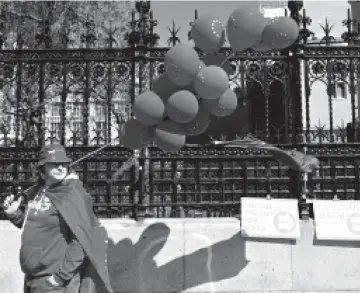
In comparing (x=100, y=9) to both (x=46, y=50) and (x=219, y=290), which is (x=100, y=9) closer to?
(x=46, y=50)

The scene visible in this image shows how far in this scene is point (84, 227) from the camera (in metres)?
4.00

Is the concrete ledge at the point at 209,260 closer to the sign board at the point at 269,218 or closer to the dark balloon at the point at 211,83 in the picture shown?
the sign board at the point at 269,218

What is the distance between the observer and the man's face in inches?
162

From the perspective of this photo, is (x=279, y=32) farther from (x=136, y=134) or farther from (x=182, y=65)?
(x=136, y=134)

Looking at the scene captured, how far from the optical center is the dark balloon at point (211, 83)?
14.9 feet

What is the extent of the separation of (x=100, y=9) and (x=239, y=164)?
13209 millimetres

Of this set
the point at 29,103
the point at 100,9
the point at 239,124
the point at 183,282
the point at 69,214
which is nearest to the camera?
the point at 69,214

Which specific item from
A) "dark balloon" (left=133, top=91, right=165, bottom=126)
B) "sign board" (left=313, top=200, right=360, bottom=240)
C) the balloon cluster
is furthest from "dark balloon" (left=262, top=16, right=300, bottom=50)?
"sign board" (left=313, top=200, right=360, bottom=240)

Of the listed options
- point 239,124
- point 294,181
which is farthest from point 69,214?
point 294,181

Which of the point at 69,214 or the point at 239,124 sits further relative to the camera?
the point at 239,124

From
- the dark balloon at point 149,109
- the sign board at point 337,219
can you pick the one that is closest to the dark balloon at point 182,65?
the dark balloon at point 149,109

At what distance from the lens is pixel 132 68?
21.9 feet

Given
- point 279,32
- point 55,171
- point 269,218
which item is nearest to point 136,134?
point 55,171

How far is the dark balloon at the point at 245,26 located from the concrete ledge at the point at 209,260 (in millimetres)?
2555
